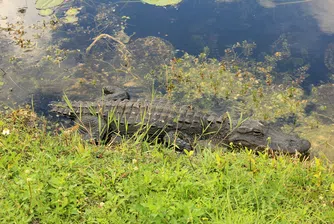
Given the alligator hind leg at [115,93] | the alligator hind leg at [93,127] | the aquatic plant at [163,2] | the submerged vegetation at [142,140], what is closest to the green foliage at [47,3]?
the submerged vegetation at [142,140]

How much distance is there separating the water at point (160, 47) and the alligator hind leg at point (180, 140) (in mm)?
915

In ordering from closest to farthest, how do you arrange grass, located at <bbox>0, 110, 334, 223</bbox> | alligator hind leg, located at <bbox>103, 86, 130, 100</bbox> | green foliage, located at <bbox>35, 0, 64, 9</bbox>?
grass, located at <bbox>0, 110, 334, 223</bbox> < alligator hind leg, located at <bbox>103, 86, 130, 100</bbox> < green foliage, located at <bbox>35, 0, 64, 9</bbox>

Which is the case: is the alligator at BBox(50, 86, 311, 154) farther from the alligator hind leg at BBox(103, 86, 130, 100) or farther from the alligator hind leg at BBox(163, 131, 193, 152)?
the alligator hind leg at BBox(103, 86, 130, 100)

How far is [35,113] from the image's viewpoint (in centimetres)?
556

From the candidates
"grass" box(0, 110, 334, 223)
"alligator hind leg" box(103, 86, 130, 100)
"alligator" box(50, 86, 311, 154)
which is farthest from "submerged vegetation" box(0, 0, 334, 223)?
"alligator" box(50, 86, 311, 154)

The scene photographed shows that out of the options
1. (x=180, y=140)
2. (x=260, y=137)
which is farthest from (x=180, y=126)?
(x=260, y=137)

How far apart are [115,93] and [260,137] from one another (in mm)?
2365

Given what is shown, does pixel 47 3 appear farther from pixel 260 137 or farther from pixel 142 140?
pixel 260 137

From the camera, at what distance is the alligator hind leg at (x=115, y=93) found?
585 cm

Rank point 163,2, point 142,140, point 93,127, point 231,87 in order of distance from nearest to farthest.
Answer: point 142,140 → point 93,127 → point 231,87 → point 163,2

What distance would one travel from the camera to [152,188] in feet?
10.7

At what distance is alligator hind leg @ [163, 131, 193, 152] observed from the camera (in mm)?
5012

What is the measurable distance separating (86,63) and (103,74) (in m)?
0.47

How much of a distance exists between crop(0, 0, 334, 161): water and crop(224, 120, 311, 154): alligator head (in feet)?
1.86
